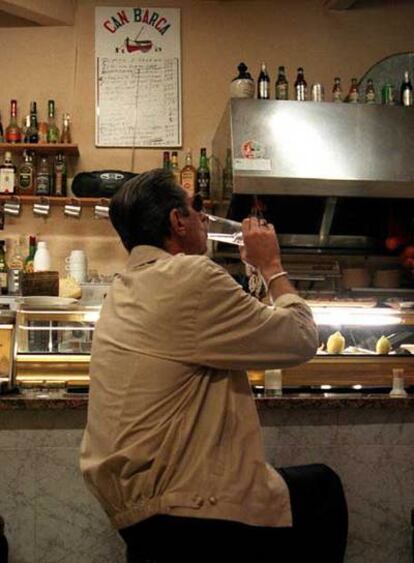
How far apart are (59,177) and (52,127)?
0.34m

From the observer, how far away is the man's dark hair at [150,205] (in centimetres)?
158

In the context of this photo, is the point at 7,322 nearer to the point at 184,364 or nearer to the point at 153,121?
the point at 184,364

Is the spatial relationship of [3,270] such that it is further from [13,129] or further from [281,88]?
[281,88]

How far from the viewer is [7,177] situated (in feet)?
14.7

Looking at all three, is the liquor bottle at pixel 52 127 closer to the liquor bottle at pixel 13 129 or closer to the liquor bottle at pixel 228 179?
the liquor bottle at pixel 13 129

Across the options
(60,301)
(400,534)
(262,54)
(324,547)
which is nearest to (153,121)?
(262,54)

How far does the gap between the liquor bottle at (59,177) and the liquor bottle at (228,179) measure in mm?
1080

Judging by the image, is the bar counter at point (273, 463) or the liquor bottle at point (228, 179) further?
the liquor bottle at point (228, 179)

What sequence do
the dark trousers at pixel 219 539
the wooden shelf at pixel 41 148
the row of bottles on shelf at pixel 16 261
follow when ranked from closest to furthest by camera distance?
1. the dark trousers at pixel 219 539
2. the row of bottles on shelf at pixel 16 261
3. the wooden shelf at pixel 41 148

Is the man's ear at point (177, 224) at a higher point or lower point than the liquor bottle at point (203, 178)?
lower

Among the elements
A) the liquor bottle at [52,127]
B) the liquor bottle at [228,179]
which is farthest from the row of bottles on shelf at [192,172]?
the liquor bottle at [52,127]

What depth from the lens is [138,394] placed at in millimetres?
1427

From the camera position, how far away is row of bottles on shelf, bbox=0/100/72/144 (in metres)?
4.56

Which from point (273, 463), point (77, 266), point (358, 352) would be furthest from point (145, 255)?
point (77, 266)
